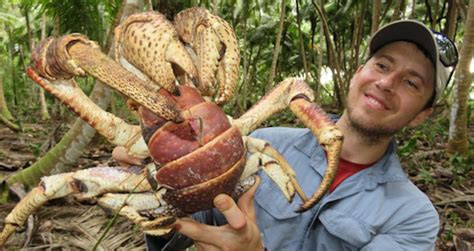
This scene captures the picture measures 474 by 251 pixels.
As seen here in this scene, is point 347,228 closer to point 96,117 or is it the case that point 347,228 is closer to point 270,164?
point 270,164

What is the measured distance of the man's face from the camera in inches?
86.5

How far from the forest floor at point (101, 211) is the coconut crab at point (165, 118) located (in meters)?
1.02

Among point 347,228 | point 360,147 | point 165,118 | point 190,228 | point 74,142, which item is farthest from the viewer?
point 74,142

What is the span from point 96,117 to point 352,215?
4.10 ft

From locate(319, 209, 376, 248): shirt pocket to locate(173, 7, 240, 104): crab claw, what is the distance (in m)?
0.93

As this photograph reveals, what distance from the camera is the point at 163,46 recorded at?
1.32 m

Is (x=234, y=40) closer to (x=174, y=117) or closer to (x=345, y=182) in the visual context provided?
(x=174, y=117)

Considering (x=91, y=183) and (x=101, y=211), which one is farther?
(x=101, y=211)

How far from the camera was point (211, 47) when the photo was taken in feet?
4.66

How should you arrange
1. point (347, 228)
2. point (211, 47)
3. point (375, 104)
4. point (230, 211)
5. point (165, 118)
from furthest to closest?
point (375, 104) < point (347, 228) < point (230, 211) < point (211, 47) < point (165, 118)

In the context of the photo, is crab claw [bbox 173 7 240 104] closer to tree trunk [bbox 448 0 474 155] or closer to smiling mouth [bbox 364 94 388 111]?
smiling mouth [bbox 364 94 388 111]

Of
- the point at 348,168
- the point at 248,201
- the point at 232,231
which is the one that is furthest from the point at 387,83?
the point at 232,231

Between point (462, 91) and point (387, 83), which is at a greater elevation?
point (387, 83)

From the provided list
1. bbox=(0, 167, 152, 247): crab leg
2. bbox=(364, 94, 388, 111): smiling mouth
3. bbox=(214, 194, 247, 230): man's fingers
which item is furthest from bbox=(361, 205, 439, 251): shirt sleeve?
bbox=(0, 167, 152, 247): crab leg
